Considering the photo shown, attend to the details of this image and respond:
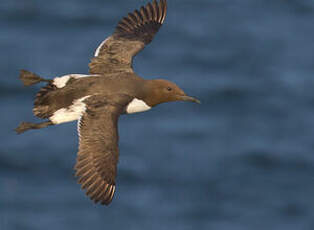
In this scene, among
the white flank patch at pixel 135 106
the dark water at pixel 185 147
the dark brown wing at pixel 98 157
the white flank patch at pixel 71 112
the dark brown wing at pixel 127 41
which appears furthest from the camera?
the dark water at pixel 185 147

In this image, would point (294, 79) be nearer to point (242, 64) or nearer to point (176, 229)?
point (242, 64)

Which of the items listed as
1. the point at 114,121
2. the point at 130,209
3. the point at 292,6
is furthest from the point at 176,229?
the point at 114,121

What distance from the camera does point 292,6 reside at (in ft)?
94.7

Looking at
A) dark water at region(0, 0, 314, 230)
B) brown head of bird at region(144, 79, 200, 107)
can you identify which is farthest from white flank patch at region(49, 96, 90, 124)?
dark water at region(0, 0, 314, 230)

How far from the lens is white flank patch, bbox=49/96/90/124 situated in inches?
474

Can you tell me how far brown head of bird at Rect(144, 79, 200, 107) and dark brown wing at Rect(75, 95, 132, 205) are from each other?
92 centimetres

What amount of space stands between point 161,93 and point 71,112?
4.36 feet

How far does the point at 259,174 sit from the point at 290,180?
0.85 meters

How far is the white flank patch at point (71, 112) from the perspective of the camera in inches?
474

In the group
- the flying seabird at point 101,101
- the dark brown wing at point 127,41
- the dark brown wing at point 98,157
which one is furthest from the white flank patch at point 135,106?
the dark brown wing at point 127,41

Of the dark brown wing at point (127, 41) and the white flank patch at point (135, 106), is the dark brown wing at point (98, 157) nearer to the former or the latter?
the white flank patch at point (135, 106)

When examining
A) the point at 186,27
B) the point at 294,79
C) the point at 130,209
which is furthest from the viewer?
the point at 186,27

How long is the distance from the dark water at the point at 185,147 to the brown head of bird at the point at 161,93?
37.6ft

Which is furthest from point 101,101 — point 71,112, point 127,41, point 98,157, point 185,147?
point 185,147
